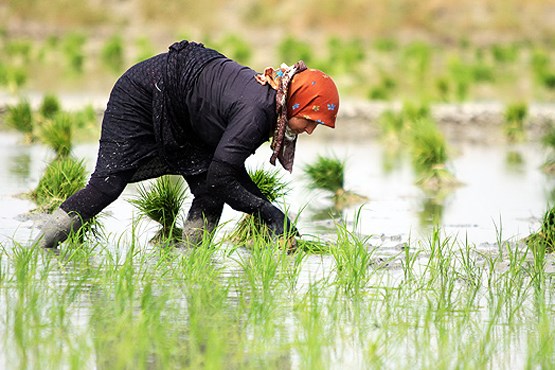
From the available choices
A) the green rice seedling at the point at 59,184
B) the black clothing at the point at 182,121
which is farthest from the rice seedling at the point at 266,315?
the green rice seedling at the point at 59,184

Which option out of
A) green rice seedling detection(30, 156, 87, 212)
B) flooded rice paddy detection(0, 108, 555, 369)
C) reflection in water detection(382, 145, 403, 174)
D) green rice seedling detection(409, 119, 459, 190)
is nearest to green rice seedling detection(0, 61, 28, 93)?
reflection in water detection(382, 145, 403, 174)

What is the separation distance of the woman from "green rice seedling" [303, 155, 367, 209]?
2.66m

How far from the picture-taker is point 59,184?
673cm

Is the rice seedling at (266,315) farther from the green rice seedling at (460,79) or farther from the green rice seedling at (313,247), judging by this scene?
the green rice seedling at (460,79)

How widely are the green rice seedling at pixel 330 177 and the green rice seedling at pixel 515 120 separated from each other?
7.14 m

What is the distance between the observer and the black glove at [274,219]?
5.23 metres

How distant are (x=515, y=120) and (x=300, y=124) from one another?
34.3 feet

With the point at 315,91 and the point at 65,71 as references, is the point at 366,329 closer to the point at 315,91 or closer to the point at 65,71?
the point at 315,91

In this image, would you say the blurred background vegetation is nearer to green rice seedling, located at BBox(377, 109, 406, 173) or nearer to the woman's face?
green rice seedling, located at BBox(377, 109, 406, 173)

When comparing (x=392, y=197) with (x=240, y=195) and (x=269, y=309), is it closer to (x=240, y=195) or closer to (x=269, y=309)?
(x=240, y=195)

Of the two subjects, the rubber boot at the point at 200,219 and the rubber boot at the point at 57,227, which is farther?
the rubber boot at the point at 200,219

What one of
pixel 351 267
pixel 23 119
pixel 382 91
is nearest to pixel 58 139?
pixel 23 119

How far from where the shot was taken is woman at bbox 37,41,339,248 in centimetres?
496

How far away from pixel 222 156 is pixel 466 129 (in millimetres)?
11512
